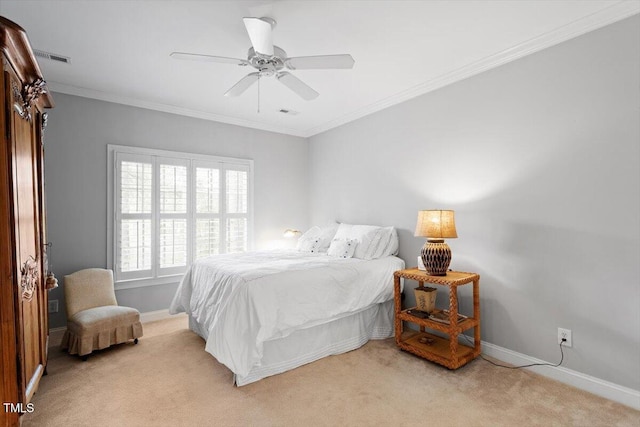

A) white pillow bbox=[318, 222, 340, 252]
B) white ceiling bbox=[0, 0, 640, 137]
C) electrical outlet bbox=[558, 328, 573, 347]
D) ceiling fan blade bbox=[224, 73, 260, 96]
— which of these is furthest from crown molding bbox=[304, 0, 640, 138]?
electrical outlet bbox=[558, 328, 573, 347]

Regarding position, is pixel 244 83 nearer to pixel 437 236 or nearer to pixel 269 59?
pixel 269 59

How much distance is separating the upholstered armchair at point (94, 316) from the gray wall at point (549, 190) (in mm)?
3096

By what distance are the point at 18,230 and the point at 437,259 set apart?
9.63 feet

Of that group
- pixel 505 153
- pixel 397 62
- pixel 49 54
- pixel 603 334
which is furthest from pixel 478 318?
pixel 49 54

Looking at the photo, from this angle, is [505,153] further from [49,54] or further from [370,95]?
[49,54]

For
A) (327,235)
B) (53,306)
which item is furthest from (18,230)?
(327,235)

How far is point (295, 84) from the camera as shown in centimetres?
271

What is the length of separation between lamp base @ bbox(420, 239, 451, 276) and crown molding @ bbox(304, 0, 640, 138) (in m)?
1.71

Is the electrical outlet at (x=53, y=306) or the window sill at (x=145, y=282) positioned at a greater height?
the window sill at (x=145, y=282)

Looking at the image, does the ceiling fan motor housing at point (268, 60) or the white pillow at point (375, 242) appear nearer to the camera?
the ceiling fan motor housing at point (268, 60)

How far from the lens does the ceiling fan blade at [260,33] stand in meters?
1.92

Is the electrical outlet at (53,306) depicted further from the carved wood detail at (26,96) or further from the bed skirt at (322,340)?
the carved wood detail at (26,96)

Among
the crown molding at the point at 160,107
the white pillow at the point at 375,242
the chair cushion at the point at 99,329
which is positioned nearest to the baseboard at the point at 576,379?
the white pillow at the point at 375,242

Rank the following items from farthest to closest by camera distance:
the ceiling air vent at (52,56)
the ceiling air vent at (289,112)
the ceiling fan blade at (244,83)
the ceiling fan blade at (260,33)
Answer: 1. the ceiling air vent at (289,112)
2. the ceiling air vent at (52,56)
3. the ceiling fan blade at (244,83)
4. the ceiling fan blade at (260,33)
